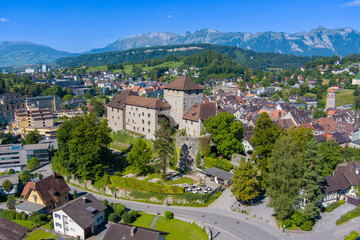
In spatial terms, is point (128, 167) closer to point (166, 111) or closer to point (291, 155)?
point (166, 111)

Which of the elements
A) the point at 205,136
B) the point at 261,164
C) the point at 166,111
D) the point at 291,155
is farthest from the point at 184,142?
the point at 291,155

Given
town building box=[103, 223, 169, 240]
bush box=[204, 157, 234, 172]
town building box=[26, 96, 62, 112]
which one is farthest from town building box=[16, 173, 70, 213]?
town building box=[26, 96, 62, 112]

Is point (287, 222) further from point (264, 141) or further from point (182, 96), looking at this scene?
point (182, 96)

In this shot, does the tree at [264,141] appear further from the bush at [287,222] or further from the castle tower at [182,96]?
the castle tower at [182,96]

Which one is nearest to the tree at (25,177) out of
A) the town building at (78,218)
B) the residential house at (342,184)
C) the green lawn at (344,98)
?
the town building at (78,218)

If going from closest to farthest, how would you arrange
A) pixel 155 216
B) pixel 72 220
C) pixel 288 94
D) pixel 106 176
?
pixel 72 220
pixel 155 216
pixel 106 176
pixel 288 94

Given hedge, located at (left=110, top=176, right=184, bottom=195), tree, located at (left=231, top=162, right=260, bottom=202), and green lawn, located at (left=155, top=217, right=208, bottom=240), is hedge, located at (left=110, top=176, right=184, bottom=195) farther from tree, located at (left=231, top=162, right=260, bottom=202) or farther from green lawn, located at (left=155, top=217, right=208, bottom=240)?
tree, located at (left=231, top=162, right=260, bottom=202)
